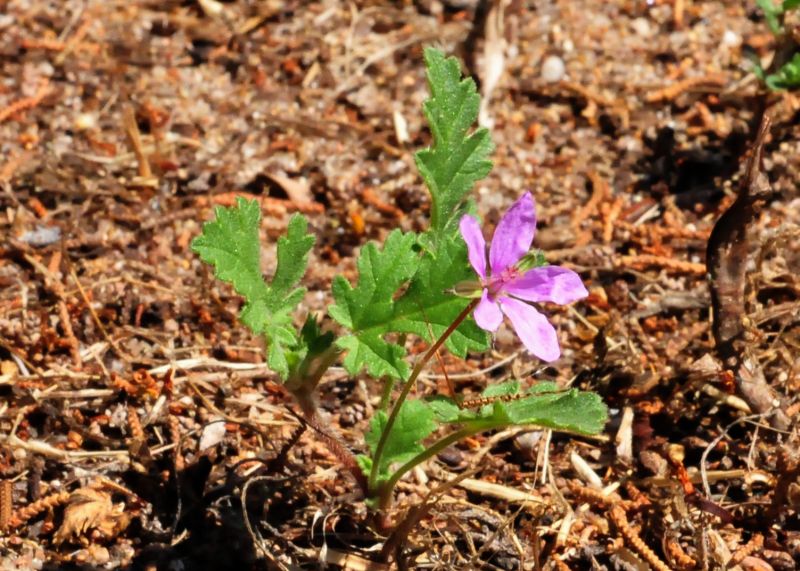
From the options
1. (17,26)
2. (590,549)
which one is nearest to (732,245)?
(590,549)

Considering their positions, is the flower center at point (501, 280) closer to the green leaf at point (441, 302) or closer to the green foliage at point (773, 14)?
the green leaf at point (441, 302)

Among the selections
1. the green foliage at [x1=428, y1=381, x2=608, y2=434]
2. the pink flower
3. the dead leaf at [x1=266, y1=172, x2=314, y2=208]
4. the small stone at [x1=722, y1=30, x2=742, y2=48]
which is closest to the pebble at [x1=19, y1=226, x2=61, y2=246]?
the dead leaf at [x1=266, y1=172, x2=314, y2=208]

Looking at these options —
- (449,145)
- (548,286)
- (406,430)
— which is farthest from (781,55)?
(406,430)

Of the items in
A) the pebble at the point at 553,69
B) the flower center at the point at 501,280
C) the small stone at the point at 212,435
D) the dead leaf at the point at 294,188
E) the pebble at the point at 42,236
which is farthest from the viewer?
the pebble at the point at 553,69

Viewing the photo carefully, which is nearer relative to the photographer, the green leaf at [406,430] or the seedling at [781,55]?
the green leaf at [406,430]

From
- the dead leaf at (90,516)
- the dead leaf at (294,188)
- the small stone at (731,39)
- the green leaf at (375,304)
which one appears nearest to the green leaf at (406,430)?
the green leaf at (375,304)

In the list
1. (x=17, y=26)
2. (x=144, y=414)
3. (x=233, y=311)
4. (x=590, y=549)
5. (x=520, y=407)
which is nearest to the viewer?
(x=520, y=407)

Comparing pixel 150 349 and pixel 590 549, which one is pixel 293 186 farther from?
pixel 590 549
